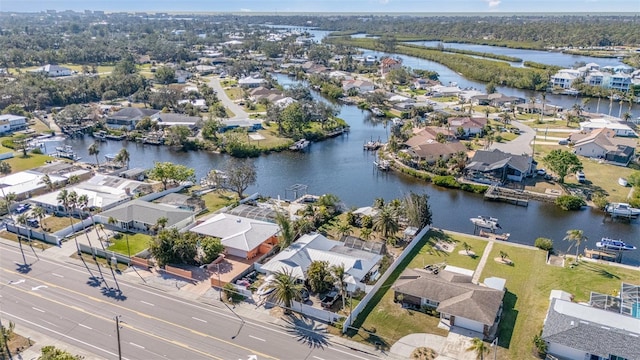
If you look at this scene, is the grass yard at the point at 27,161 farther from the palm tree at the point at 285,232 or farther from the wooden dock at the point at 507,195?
the wooden dock at the point at 507,195

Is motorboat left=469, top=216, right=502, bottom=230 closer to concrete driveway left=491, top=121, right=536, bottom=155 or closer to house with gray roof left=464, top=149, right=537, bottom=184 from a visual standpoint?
house with gray roof left=464, top=149, right=537, bottom=184

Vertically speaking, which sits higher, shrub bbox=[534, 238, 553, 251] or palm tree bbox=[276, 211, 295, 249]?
palm tree bbox=[276, 211, 295, 249]

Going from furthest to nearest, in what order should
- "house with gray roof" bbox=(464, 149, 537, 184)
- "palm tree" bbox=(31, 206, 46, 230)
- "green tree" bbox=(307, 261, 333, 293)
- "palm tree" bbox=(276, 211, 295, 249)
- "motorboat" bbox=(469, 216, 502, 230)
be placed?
"house with gray roof" bbox=(464, 149, 537, 184) → "motorboat" bbox=(469, 216, 502, 230) → "palm tree" bbox=(31, 206, 46, 230) → "palm tree" bbox=(276, 211, 295, 249) → "green tree" bbox=(307, 261, 333, 293)

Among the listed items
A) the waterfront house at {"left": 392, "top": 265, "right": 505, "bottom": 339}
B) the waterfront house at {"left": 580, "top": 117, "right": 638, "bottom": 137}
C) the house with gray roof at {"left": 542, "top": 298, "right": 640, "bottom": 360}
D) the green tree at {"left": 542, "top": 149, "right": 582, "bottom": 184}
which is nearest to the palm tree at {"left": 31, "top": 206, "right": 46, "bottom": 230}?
the waterfront house at {"left": 392, "top": 265, "right": 505, "bottom": 339}

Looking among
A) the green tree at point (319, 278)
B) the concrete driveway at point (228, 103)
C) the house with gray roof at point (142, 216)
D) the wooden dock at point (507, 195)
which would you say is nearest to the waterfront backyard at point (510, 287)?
the green tree at point (319, 278)

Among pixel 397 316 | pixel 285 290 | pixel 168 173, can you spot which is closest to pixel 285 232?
pixel 285 290

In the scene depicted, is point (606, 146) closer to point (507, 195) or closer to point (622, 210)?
point (622, 210)
